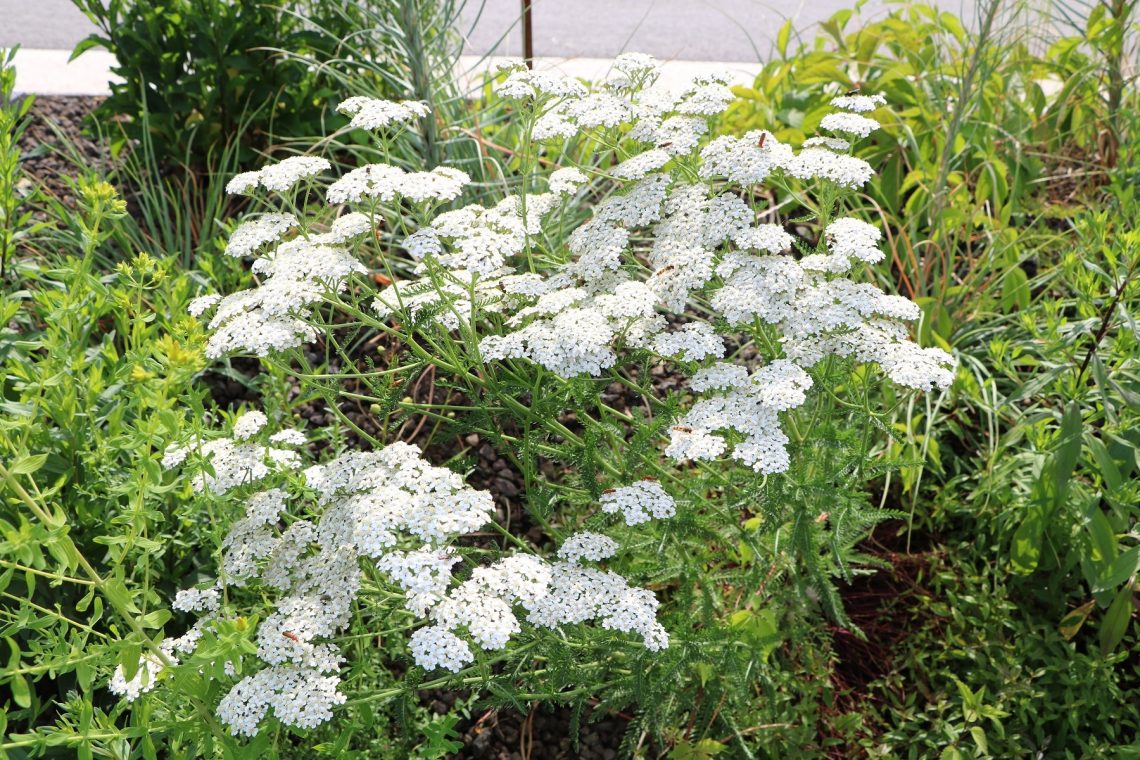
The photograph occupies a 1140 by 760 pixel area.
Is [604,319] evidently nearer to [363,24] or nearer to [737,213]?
[737,213]

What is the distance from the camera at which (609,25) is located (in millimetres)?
8008

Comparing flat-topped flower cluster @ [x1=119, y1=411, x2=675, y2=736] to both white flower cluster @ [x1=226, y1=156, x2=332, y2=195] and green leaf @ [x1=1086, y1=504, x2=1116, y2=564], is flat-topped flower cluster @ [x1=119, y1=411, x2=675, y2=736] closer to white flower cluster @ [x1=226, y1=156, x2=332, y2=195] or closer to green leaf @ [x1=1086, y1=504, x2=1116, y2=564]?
white flower cluster @ [x1=226, y1=156, x2=332, y2=195]

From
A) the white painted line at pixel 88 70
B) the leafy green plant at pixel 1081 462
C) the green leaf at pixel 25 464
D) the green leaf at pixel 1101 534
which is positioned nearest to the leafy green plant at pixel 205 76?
the white painted line at pixel 88 70

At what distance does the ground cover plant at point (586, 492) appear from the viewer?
2.03 meters

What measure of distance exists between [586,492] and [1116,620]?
1405 millimetres

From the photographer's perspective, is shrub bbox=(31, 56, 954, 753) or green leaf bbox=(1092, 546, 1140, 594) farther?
green leaf bbox=(1092, 546, 1140, 594)

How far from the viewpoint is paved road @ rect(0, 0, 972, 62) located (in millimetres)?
7371

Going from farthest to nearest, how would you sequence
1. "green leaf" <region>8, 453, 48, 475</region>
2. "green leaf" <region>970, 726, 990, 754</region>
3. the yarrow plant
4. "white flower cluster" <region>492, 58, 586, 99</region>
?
"green leaf" <region>970, 726, 990, 754</region> < "white flower cluster" <region>492, 58, 586, 99</region> < the yarrow plant < "green leaf" <region>8, 453, 48, 475</region>

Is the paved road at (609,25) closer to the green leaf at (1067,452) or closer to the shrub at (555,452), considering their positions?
the shrub at (555,452)

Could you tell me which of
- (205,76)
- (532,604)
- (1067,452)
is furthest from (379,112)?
(205,76)

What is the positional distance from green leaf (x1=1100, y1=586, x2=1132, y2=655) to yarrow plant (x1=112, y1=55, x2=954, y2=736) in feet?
2.70

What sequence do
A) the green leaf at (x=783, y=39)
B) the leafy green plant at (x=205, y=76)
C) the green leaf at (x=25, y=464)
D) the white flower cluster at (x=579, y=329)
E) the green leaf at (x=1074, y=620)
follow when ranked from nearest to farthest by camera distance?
the green leaf at (x=25, y=464) < the white flower cluster at (x=579, y=329) < the green leaf at (x=1074, y=620) < the leafy green plant at (x=205, y=76) < the green leaf at (x=783, y=39)

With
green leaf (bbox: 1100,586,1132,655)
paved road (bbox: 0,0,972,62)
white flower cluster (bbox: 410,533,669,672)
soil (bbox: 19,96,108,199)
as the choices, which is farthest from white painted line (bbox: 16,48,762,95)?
white flower cluster (bbox: 410,533,669,672)

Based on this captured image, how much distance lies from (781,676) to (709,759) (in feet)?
1.34
